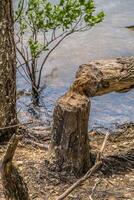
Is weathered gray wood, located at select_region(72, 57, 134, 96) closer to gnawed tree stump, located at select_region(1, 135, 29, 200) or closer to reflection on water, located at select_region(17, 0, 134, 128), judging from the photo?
gnawed tree stump, located at select_region(1, 135, 29, 200)

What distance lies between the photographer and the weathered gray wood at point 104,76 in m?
4.39

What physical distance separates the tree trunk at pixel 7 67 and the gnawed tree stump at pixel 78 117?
2.62 ft

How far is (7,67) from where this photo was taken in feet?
16.3

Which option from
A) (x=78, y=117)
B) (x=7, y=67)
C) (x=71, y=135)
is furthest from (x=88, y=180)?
(x=7, y=67)

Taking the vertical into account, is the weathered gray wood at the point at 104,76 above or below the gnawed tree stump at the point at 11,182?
above

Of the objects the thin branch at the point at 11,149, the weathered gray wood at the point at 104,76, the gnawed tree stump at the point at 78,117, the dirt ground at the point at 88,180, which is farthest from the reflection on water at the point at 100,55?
the thin branch at the point at 11,149

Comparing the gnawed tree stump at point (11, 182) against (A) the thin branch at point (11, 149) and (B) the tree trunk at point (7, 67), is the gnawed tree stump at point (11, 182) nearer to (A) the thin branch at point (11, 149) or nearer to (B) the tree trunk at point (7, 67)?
(A) the thin branch at point (11, 149)

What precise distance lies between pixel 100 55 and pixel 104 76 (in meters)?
5.06

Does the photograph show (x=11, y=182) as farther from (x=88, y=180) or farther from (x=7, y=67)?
(x=7, y=67)

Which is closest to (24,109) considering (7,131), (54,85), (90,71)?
(54,85)

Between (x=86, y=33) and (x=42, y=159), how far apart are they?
6083mm

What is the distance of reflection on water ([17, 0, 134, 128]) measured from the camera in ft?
24.1

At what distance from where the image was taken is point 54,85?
327 inches

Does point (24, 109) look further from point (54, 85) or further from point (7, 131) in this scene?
point (7, 131)
